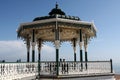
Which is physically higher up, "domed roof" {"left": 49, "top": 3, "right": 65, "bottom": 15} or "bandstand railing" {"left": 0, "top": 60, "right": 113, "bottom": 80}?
"domed roof" {"left": 49, "top": 3, "right": 65, "bottom": 15}

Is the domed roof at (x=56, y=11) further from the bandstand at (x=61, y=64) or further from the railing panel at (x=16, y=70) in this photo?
the railing panel at (x=16, y=70)

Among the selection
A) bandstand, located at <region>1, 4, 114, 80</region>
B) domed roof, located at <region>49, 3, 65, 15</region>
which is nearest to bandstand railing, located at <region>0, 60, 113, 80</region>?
bandstand, located at <region>1, 4, 114, 80</region>

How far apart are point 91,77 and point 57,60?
2759 millimetres

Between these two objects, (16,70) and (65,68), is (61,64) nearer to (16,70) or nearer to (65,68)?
(65,68)

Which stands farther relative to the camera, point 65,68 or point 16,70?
point 65,68

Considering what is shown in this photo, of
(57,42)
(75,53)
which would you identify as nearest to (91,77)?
(57,42)

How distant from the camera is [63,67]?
1448 cm

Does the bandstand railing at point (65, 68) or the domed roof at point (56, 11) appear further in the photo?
the domed roof at point (56, 11)

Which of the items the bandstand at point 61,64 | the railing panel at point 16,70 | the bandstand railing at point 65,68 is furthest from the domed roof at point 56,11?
the railing panel at point 16,70

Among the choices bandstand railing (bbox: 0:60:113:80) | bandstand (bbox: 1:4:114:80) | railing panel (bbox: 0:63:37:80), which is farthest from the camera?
bandstand (bbox: 1:4:114:80)

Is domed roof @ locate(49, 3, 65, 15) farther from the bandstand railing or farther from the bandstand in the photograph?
the bandstand railing

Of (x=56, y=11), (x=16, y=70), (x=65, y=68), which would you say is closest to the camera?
(x=16, y=70)

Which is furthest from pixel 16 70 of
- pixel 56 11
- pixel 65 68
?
pixel 56 11

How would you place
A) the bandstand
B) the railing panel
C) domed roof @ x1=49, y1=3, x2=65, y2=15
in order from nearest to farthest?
the railing panel < the bandstand < domed roof @ x1=49, y1=3, x2=65, y2=15
